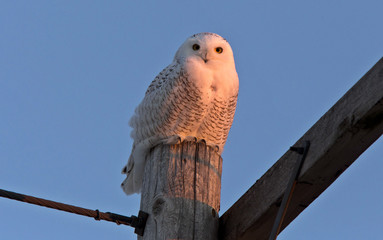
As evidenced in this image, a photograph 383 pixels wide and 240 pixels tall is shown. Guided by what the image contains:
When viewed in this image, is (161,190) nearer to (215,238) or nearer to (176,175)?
(176,175)

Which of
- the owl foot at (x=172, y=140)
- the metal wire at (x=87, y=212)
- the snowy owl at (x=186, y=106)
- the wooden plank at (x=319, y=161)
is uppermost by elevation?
the snowy owl at (x=186, y=106)

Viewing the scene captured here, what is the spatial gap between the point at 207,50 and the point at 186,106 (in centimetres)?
74

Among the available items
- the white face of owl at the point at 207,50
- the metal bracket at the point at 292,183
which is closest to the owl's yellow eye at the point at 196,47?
the white face of owl at the point at 207,50

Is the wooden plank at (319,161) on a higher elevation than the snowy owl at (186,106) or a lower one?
lower

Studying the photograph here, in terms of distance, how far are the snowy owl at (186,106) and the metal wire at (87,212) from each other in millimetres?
610

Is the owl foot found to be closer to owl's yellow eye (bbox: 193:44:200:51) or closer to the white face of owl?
the white face of owl

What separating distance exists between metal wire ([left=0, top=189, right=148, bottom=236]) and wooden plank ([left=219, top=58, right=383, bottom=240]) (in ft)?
1.13

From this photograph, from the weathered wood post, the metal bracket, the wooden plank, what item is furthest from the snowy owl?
the metal bracket

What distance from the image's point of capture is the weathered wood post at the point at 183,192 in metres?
2.41

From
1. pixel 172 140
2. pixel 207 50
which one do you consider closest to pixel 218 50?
pixel 207 50

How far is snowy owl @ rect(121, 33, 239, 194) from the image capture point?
3.25 m

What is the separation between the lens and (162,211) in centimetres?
243

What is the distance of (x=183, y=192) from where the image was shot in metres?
2.48

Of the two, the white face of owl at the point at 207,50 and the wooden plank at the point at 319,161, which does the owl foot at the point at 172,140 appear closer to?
the wooden plank at the point at 319,161
